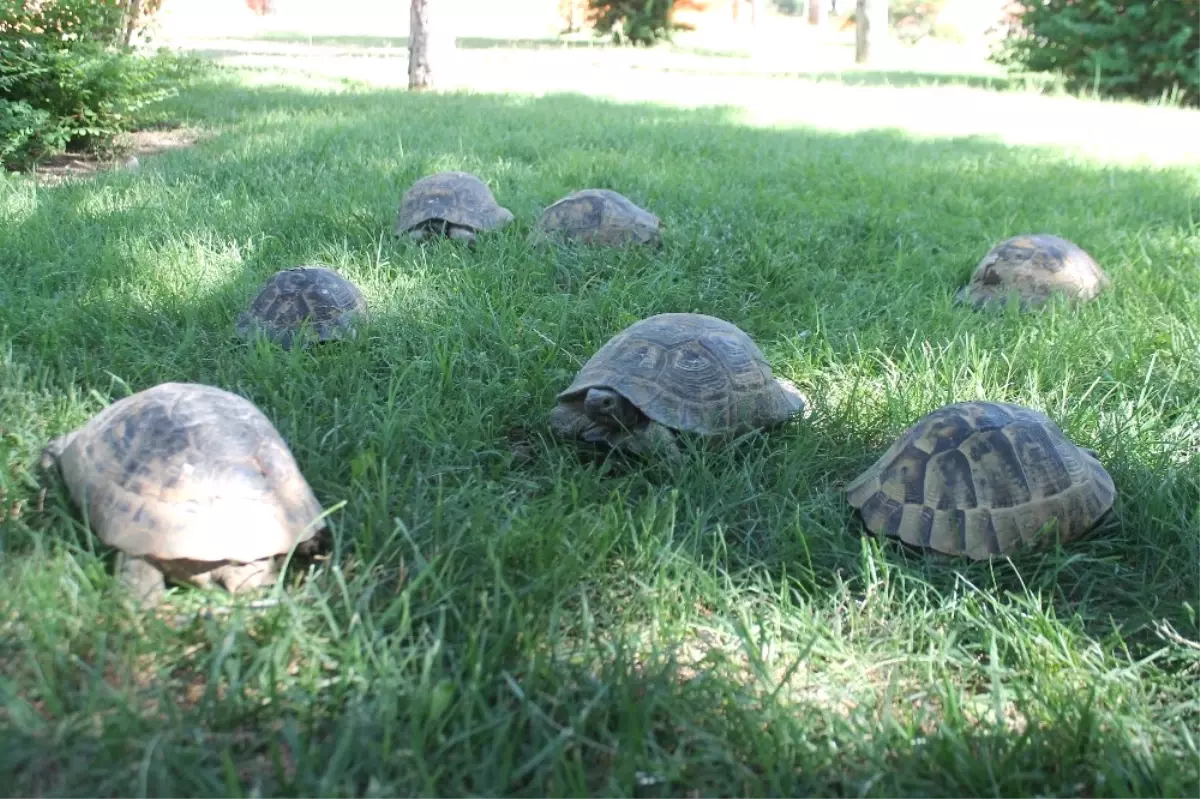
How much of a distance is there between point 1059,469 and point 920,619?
2.59 ft

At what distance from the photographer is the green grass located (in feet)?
6.43

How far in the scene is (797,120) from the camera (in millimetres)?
11406

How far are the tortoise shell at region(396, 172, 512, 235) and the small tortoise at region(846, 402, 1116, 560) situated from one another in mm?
3480

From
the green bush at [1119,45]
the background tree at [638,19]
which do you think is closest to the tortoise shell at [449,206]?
the green bush at [1119,45]

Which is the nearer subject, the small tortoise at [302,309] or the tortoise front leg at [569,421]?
the tortoise front leg at [569,421]

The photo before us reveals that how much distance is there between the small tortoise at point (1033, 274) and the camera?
495cm

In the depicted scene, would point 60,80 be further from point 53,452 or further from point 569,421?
point 569,421

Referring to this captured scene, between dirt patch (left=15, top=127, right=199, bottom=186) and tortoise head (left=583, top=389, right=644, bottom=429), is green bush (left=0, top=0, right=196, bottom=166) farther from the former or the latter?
tortoise head (left=583, top=389, right=644, bottom=429)

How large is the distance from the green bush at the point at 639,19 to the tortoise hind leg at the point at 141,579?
25.1 meters

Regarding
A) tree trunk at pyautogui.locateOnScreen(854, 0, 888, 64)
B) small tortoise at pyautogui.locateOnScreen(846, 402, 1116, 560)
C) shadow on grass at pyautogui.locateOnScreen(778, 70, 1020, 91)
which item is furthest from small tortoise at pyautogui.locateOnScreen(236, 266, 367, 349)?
tree trunk at pyautogui.locateOnScreen(854, 0, 888, 64)

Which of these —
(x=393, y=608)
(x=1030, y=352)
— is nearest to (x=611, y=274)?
(x=1030, y=352)

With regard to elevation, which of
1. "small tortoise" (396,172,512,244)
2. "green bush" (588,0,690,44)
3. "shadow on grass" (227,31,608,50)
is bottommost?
"small tortoise" (396,172,512,244)

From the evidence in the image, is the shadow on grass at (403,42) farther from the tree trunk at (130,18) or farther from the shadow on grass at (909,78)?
the tree trunk at (130,18)

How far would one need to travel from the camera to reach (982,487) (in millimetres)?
2867
